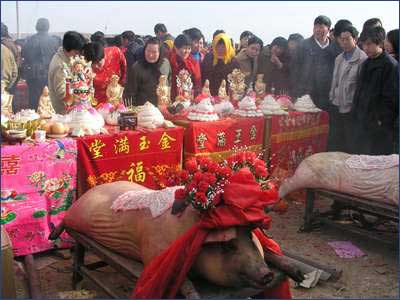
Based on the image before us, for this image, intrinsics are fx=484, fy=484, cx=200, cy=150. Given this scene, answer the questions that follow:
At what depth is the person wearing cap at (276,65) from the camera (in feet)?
26.1

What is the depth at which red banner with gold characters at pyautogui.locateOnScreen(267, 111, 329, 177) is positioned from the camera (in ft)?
21.4

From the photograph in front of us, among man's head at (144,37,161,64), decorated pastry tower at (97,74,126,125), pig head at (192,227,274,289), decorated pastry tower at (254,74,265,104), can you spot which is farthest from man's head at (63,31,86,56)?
pig head at (192,227,274,289)

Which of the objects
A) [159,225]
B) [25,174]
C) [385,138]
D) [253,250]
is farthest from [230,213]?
[385,138]

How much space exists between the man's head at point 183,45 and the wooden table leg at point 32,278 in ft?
13.0

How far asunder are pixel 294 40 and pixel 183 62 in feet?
6.26

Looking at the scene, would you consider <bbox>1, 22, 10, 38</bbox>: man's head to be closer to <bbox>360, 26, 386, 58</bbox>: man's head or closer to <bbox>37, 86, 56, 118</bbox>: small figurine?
<bbox>37, 86, 56, 118</bbox>: small figurine

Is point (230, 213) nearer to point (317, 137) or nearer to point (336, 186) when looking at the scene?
point (336, 186)

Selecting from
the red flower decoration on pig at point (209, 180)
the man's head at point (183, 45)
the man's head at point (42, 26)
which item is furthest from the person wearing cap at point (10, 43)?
the red flower decoration on pig at point (209, 180)

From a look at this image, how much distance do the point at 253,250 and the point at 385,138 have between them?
403 centimetres

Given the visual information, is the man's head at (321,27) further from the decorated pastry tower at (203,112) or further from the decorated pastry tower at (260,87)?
the decorated pastry tower at (203,112)

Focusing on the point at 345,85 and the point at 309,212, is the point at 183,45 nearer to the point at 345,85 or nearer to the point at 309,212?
the point at 345,85

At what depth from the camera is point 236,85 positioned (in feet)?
23.2

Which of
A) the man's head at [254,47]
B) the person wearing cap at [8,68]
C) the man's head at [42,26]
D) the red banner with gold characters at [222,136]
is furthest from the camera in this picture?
the man's head at [254,47]

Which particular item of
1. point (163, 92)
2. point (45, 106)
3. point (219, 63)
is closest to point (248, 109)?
point (163, 92)
